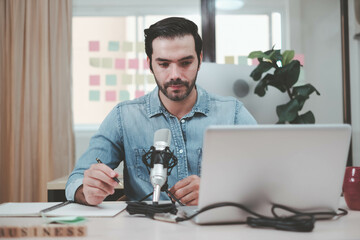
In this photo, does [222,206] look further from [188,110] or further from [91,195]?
[188,110]

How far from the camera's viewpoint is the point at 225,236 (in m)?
0.67

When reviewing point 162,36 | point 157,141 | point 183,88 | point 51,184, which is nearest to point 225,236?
point 157,141

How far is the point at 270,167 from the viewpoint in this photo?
71 cm

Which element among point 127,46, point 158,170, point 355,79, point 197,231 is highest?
point 127,46

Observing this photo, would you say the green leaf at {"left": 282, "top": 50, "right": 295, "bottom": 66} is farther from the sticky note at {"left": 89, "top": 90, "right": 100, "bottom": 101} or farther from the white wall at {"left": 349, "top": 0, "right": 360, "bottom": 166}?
the sticky note at {"left": 89, "top": 90, "right": 100, "bottom": 101}

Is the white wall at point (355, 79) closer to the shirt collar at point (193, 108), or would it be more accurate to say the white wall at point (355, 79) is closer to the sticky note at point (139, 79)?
the sticky note at point (139, 79)

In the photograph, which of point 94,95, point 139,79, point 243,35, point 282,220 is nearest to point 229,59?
point 243,35

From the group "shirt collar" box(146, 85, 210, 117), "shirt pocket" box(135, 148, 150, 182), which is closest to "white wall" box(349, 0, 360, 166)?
"shirt collar" box(146, 85, 210, 117)

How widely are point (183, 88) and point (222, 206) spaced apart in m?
0.79

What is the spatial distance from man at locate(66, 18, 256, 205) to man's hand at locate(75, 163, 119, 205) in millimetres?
419

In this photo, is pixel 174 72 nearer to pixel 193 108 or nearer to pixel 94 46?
pixel 193 108

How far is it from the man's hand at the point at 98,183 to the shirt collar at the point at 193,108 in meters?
0.59

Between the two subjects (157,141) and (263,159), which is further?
(157,141)

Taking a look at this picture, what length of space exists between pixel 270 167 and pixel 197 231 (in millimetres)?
190
